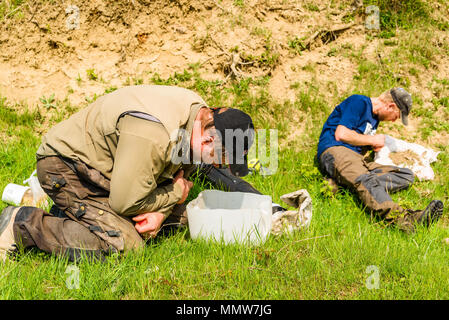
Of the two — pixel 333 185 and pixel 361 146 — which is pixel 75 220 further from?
pixel 361 146

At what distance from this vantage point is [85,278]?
2678 millimetres

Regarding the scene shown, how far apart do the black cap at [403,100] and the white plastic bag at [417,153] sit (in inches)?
15.2

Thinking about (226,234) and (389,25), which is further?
(389,25)

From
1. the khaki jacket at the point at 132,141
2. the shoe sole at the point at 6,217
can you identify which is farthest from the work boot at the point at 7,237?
the khaki jacket at the point at 132,141

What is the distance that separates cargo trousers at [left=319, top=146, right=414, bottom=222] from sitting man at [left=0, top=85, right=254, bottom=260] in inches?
64.3

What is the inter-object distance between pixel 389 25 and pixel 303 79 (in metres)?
1.66

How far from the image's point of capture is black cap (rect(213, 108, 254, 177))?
276 cm

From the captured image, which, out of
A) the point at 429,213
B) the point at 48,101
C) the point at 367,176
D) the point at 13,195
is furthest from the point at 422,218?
the point at 48,101

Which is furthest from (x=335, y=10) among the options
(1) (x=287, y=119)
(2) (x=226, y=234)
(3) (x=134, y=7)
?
(2) (x=226, y=234)

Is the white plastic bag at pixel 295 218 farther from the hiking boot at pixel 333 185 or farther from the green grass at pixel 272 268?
the hiking boot at pixel 333 185

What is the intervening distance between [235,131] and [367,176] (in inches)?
77.7

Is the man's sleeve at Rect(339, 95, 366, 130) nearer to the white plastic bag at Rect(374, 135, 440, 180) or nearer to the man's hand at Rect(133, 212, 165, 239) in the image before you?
the white plastic bag at Rect(374, 135, 440, 180)

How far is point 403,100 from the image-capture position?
450 cm

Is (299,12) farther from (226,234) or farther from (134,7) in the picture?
(226,234)
